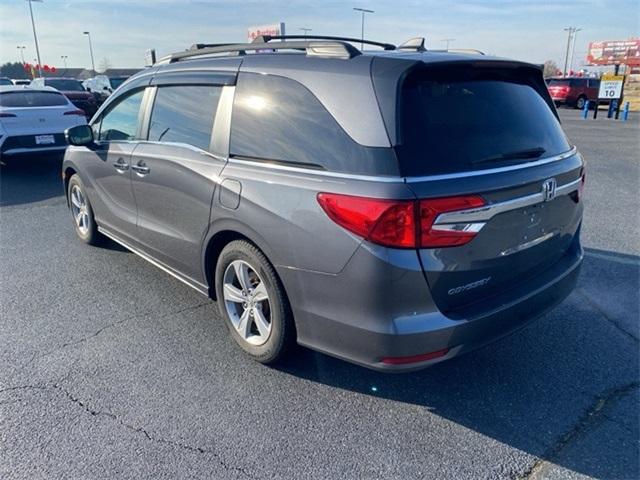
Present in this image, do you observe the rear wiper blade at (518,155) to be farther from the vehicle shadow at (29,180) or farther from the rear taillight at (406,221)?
the vehicle shadow at (29,180)

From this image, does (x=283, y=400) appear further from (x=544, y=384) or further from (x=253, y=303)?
(x=544, y=384)

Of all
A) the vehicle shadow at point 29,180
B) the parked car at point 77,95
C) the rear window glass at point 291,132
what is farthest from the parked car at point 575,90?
the rear window glass at point 291,132

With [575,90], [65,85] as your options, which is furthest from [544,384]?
[575,90]

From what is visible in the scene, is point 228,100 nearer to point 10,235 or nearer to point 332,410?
point 332,410

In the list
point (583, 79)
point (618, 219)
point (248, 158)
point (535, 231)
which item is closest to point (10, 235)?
point (248, 158)

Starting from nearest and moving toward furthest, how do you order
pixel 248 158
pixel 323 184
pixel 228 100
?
pixel 323 184
pixel 248 158
pixel 228 100

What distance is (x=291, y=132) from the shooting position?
2.71 metres

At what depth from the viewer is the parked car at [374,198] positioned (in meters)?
2.26

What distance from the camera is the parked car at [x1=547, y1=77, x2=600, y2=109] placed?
95.7 feet

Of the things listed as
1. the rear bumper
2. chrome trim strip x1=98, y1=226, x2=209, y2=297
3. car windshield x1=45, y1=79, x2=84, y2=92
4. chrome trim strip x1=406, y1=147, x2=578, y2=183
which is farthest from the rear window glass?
car windshield x1=45, y1=79, x2=84, y2=92

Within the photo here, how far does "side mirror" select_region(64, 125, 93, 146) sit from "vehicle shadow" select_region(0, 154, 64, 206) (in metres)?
3.53

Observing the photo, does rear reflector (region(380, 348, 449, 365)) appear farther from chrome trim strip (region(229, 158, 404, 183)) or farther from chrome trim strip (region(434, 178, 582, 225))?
chrome trim strip (region(229, 158, 404, 183))

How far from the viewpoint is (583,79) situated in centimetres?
2958

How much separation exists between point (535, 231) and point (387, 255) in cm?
97
